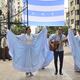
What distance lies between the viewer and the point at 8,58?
2525cm

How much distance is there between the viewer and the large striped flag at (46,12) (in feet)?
53.0

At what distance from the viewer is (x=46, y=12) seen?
16.3 m

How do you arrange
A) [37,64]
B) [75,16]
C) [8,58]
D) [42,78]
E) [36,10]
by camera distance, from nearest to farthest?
1. [42,78]
2. [37,64]
3. [36,10]
4. [8,58]
5. [75,16]

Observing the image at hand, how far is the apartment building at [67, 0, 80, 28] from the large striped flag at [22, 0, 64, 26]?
89017mm

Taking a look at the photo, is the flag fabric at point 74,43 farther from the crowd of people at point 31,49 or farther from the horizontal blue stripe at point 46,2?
the horizontal blue stripe at point 46,2

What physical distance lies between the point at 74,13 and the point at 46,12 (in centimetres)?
10112

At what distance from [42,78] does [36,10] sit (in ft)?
10.8

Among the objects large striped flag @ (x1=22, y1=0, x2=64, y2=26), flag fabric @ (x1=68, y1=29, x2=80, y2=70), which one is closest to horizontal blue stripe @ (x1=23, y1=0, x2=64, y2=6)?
large striped flag @ (x1=22, y1=0, x2=64, y2=26)

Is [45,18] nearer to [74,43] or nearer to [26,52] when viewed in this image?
[74,43]

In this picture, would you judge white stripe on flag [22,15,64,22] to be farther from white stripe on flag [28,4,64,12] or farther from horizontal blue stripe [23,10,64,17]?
white stripe on flag [28,4,64,12]

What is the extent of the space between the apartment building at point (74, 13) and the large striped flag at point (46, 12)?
89.0m

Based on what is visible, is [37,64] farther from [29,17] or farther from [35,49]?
[29,17]

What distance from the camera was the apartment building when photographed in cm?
11094

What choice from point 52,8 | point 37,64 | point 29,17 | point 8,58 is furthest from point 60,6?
point 8,58
